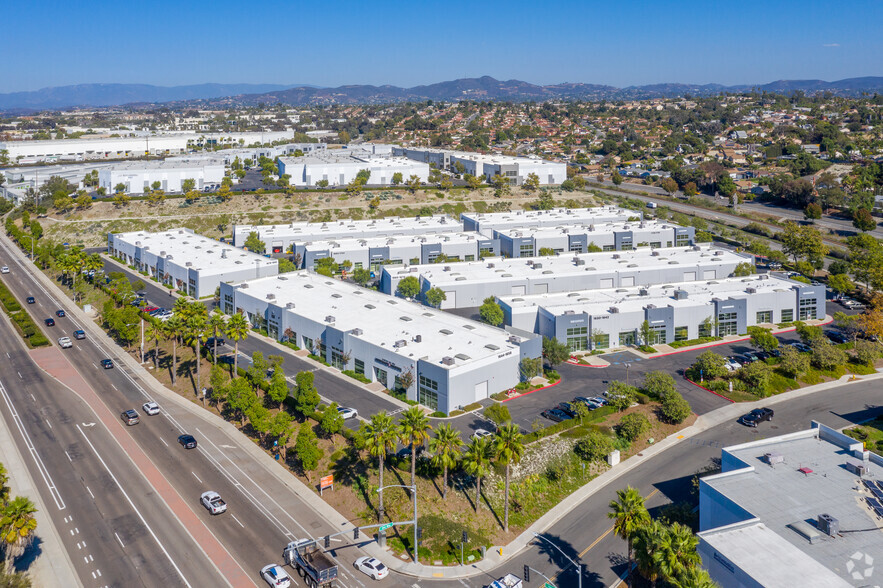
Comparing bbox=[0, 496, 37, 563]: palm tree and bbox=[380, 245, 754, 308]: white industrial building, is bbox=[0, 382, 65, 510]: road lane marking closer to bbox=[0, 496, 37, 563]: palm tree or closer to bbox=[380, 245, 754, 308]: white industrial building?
bbox=[0, 496, 37, 563]: palm tree

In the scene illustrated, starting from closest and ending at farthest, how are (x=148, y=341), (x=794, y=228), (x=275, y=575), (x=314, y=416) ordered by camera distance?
(x=275, y=575)
(x=314, y=416)
(x=148, y=341)
(x=794, y=228)

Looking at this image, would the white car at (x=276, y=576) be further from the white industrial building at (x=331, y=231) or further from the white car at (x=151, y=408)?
the white industrial building at (x=331, y=231)

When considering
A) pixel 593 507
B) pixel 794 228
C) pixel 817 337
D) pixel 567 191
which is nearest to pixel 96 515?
pixel 593 507

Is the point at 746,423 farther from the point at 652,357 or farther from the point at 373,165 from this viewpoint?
the point at 373,165

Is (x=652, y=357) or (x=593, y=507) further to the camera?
(x=652, y=357)

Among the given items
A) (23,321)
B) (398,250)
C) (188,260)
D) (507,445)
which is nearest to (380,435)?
(507,445)

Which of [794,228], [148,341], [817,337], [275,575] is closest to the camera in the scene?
[275,575]

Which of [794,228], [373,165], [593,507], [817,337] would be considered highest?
[373,165]
